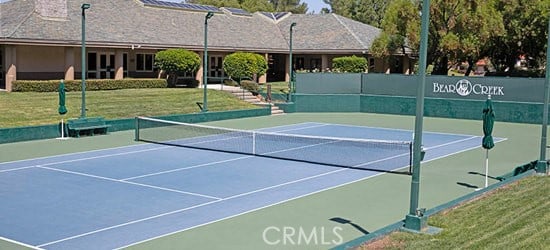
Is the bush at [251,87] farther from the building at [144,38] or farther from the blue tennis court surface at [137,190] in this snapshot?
the blue tennis court surface at [137,190]

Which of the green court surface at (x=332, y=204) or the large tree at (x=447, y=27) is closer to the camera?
the green court surface at (x=332, y=204)

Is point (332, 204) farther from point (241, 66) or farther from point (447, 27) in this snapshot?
point (447, 27)

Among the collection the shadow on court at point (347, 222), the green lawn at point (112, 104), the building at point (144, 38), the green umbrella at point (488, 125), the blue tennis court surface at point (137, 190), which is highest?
the building at point (144, 38)

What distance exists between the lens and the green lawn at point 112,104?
2691 cm

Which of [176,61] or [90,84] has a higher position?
[176,61]

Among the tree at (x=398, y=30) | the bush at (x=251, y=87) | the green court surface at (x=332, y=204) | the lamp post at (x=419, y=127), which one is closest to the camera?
the lamp post at (x=419, y=127)

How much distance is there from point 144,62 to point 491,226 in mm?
35170

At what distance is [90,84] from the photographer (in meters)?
35.9

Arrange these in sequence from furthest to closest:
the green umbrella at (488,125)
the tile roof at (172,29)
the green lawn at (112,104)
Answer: the tile roof at (172,29)
the green lawn at (112,104)
the green umbrella at (488,125)

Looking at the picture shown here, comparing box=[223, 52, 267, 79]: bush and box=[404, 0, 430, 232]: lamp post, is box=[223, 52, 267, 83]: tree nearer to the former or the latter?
box=[223, 52, 267, 79]: bush

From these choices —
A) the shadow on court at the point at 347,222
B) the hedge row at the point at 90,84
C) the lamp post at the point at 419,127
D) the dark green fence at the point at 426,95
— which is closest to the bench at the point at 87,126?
the hedge row at the point at 90,84

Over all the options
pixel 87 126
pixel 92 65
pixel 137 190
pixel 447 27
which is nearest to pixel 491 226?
pixel 137 190

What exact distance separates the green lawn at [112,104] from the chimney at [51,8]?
672 centimetres

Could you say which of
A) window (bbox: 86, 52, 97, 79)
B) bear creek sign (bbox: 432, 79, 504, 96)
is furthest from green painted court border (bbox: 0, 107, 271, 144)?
window (bbox: 86, 52, 97, 79)
